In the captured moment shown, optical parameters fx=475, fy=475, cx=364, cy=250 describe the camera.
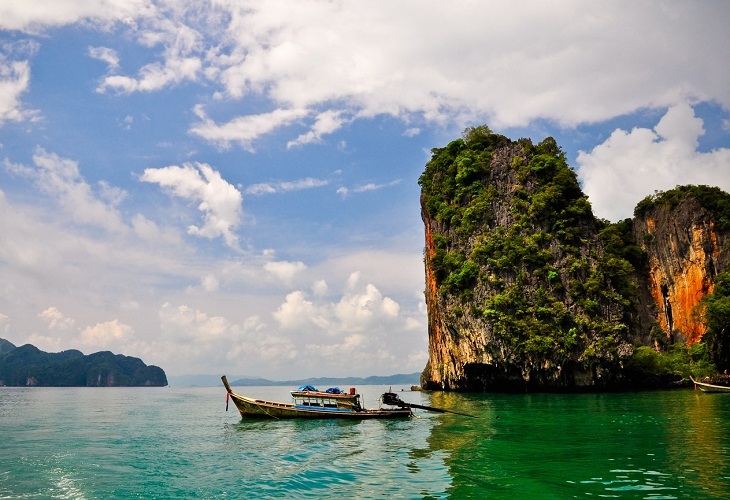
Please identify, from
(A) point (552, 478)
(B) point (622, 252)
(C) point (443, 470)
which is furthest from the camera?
(B) point (622, 252)

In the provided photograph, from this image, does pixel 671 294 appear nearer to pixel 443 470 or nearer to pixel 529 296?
pixel 529 296

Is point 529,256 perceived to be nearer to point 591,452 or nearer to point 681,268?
point 681,268

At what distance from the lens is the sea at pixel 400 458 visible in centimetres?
1158

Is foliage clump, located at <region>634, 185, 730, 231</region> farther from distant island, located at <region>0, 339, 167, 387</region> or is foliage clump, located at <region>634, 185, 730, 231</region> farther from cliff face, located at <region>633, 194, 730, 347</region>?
distant island, located at <region>0, 339, 167, 387</region>

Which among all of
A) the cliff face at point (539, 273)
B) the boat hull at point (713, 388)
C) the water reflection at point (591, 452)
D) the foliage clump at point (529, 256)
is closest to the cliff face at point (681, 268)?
the cliff face at point (539, 273)

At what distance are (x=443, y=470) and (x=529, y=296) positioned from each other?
114 ft

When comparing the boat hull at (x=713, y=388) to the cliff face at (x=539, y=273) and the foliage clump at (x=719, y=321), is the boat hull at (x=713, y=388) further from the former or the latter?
the foliage clump at (x=719, y=321)

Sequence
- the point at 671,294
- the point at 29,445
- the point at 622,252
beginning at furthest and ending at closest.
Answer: the point at 622,252 → the point at 671,294 → the point at 29,445

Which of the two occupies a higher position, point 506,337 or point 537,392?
point 506,337

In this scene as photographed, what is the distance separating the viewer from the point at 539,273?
45688 millimetres

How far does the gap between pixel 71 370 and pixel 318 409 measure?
17389 cm

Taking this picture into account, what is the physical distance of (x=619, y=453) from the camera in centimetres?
1477

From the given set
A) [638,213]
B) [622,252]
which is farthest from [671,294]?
[638,213]

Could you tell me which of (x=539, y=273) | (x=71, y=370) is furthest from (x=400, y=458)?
(x=71, y=370)
